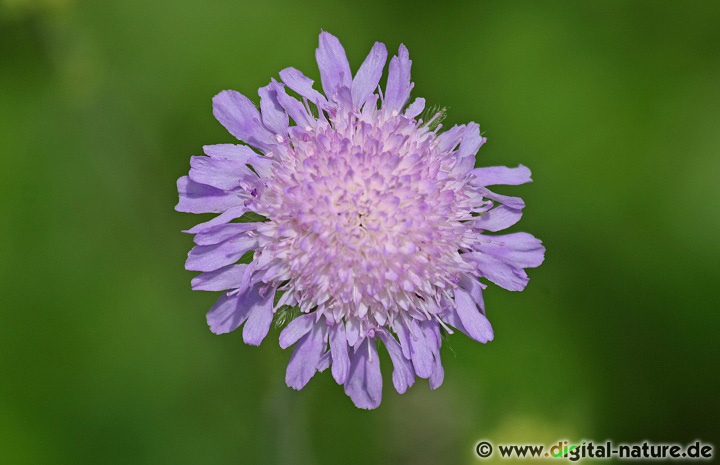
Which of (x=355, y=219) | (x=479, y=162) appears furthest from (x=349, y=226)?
(x=479, y=162)

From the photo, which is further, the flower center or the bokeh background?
the bokeh background

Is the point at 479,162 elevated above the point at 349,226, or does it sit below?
above

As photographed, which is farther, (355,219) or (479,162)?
(479,162)

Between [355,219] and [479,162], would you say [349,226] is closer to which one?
[355,219]

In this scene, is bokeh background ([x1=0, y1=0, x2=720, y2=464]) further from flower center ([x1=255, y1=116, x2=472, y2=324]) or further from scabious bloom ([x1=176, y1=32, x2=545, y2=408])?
flower center ([x1=255, y1=116, x2=472, y2=324])

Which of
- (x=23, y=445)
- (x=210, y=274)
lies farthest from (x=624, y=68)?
(x=23, y=445)

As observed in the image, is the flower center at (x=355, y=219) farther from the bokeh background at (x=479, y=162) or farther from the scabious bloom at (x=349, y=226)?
the bokeh background at (x=479, y=162)

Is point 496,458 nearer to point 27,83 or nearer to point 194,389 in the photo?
point 194,389

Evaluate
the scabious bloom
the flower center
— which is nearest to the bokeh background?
the scabious bloom
